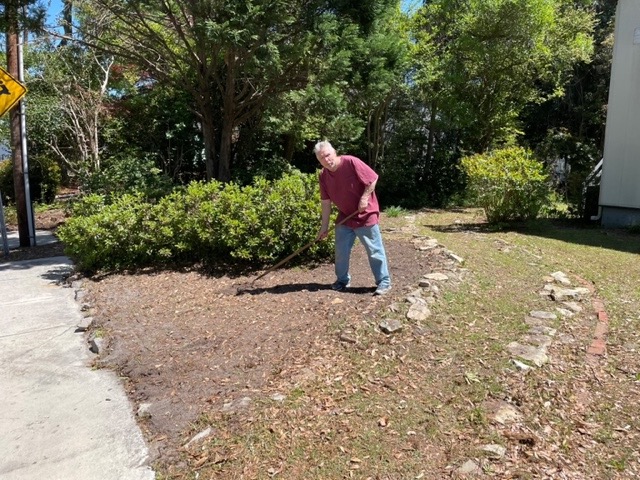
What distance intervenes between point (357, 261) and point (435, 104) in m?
8.02

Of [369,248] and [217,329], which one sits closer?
[217,329]

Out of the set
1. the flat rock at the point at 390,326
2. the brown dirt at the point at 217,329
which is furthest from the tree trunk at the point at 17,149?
the flat rock at the point at 390,326

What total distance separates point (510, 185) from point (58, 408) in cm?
736

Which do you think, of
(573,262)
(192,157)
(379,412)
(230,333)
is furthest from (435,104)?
(379,412)

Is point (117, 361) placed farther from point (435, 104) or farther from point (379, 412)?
point (435, 104)

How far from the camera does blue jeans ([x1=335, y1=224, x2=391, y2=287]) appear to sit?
5.02 metres

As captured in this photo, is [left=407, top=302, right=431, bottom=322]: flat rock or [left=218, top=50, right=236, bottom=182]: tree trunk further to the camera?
[left=218, top=50, right=236, bottom=182]: tree trunk

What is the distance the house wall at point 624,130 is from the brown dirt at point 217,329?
5644 mm

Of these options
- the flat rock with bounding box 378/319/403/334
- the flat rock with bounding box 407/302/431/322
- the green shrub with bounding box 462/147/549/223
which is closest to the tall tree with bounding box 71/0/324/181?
the green shrub with bounding box 462/147/549/223

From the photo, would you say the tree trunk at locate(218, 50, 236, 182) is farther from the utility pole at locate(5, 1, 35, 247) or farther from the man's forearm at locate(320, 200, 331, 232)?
the man's forearm at locate(320, 200, 331, 232)

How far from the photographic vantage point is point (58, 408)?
3615mm

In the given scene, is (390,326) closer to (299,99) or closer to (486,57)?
(299,99)

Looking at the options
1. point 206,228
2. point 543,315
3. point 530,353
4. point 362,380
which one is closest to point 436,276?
point 543,315

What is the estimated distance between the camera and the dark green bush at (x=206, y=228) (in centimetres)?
618
